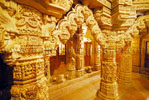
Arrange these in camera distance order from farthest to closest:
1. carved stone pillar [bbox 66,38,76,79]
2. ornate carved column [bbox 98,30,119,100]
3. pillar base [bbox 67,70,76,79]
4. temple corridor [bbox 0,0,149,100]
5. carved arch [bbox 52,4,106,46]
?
1. carved stone pillar [bbox 66,38,76,79]
2. pillar base [bbox 67,70,76,79]
3. ornate carved column [bbox 98,30,119,100]
4. carved arch [bbox 52,4,106,46]
5. temple corridor [bbox 0,0,149,100]

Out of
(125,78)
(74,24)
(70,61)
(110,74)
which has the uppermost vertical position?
(74,24)

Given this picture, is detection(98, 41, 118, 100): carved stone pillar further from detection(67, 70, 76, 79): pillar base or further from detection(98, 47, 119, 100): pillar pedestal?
detection(67, 70, 76, 79): pillar base

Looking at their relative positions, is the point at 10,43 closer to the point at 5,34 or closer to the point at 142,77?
the point at 5,34

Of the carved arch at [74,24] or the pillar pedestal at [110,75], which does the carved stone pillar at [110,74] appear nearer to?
the pillar pedestal at [110,75]

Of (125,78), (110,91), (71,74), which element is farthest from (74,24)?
(125,78)

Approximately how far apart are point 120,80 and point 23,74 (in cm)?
435

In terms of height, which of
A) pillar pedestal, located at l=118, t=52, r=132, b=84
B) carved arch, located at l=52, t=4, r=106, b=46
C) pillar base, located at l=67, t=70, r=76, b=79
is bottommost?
pillar base, located at l=67, t=70, r=76, b=79

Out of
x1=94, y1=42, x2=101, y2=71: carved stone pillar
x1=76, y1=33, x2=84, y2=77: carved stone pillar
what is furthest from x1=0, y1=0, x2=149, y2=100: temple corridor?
x1=94, y1=42, x2=101, y2=71: carved stone pillar

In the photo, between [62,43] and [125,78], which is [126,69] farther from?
[62,43]

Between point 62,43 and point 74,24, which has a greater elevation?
point 74,24

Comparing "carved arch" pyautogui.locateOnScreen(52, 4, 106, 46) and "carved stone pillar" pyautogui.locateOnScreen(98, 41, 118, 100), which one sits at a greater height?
"carved arch" pyautogui.locateOnScreen(52, 4, 106, 46)

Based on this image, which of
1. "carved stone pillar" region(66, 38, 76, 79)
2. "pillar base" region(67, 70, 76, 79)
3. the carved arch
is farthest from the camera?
"carved stone pillar" region(66, 38, 76, 79)

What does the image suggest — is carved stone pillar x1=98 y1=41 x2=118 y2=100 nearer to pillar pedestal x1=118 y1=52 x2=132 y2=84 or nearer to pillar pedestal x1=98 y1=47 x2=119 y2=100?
pillar pedestal x1=98 y1=47 x2=119 y2=100

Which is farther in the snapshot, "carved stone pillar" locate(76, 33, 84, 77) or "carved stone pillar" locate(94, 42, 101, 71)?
"carved stone pillar" locate(94, 42, 101, 71)
